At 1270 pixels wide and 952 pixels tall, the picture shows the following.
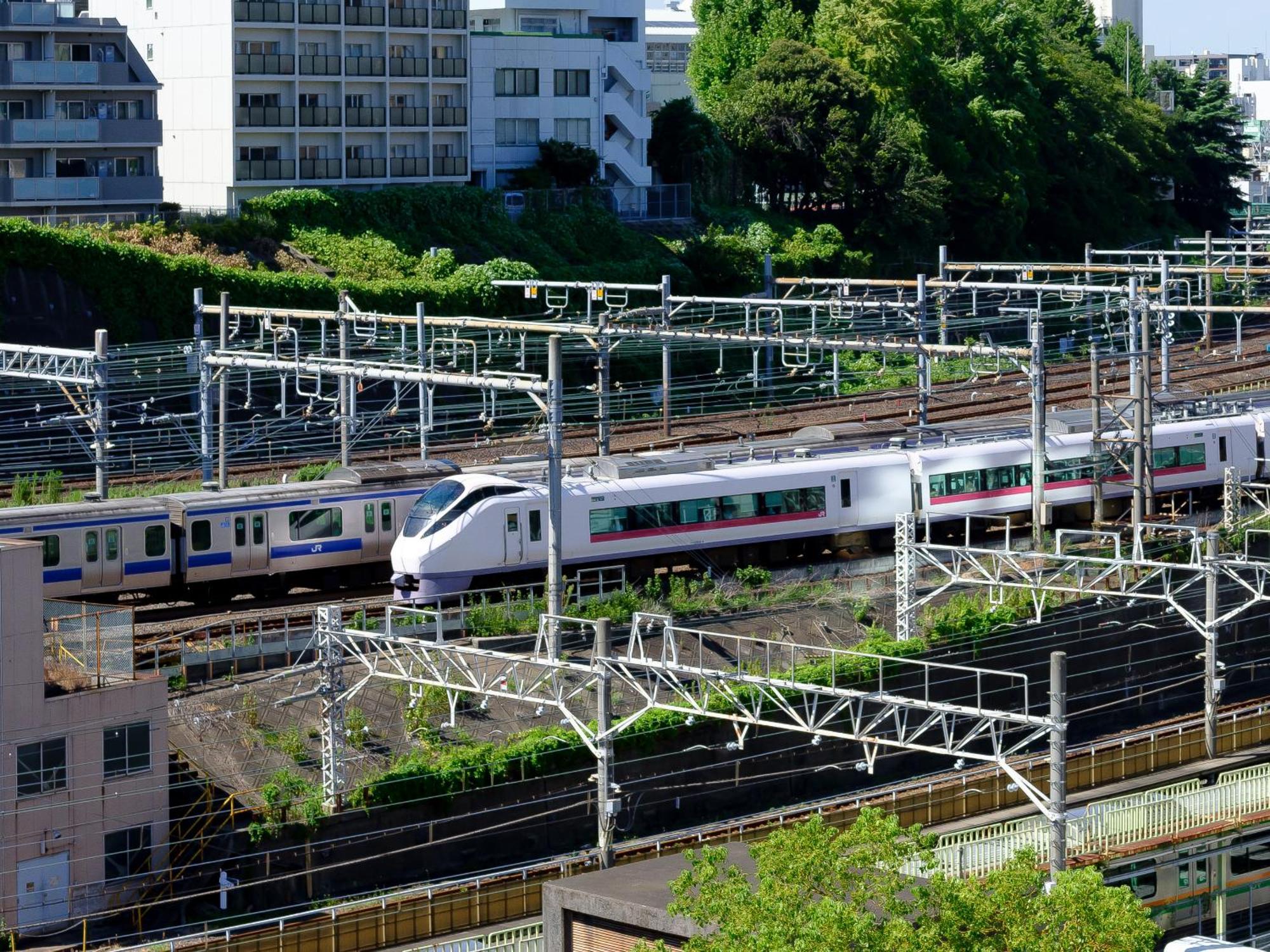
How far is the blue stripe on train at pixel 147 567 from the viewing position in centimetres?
2720

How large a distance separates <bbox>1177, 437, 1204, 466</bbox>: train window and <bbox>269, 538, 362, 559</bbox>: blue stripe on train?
1476 cm

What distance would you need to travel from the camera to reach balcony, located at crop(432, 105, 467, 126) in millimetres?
51062

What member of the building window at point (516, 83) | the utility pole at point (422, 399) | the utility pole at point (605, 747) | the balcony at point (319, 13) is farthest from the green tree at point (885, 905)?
the building window at point (516, 83)

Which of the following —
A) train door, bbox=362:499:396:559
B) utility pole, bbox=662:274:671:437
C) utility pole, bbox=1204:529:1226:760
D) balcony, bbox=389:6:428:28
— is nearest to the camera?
utility pole, bbox=1204:529:1226:760

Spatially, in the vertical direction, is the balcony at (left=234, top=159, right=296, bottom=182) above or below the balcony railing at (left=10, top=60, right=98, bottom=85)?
below

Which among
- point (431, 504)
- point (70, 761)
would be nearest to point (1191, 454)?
point (431, 504)

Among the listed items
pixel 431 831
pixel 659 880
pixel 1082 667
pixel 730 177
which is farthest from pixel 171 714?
pixel 730 177

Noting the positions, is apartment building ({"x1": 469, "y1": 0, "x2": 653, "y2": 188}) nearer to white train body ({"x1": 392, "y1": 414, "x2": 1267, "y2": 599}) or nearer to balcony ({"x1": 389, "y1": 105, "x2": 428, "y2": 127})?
balcony ({"x1": 389, "y1": 105, "x2": 428, "y2": 127})

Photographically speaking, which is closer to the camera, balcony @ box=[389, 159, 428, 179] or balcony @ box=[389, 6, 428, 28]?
balcony @ box=[389, 6, 428, 28]

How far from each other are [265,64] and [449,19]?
19.5ft

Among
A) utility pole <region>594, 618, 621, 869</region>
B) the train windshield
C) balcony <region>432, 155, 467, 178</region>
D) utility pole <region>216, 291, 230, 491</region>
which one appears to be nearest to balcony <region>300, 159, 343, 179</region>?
balcony <region>432, 155, 467, 178</region>

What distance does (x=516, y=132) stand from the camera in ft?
179

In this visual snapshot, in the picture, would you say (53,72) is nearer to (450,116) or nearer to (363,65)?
(363,65)

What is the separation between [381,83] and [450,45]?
9.05 ft
